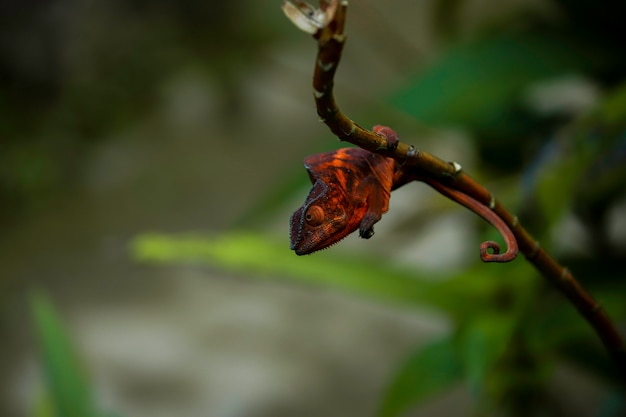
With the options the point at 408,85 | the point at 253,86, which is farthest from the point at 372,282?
the point at 253,86

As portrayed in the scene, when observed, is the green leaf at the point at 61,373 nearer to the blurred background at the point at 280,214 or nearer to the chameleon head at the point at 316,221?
the blurred background at the point at 280,214

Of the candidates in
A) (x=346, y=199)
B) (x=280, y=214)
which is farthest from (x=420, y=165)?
(x=280, y=214)

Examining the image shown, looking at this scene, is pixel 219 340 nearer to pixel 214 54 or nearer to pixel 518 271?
pixel 518 271

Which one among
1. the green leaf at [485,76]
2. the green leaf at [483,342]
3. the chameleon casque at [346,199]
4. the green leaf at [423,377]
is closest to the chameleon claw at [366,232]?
the chameleon casque at [346,199]

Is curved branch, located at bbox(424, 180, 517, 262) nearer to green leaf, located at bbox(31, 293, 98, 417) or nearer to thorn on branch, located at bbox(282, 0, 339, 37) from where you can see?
thorn on branch, located at bbox(282, 0, 339, 37)

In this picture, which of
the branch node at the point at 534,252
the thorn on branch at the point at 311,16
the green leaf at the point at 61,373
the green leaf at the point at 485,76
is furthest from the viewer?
the green leaf at the point at 485,76

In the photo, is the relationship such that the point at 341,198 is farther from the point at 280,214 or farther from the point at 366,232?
the point at 280,214
